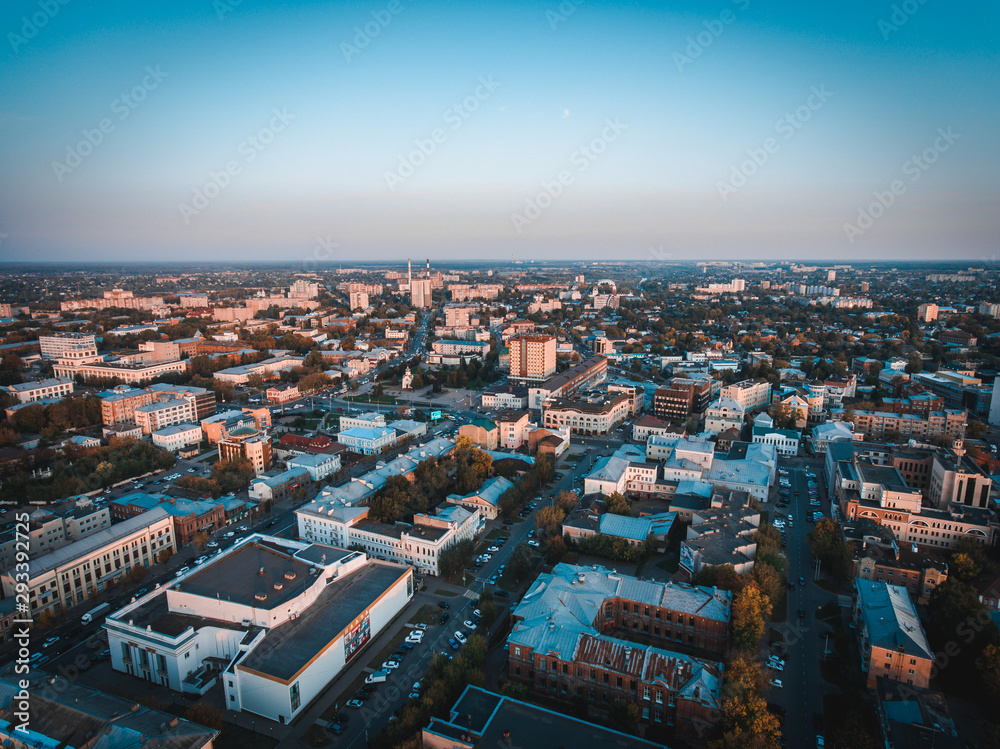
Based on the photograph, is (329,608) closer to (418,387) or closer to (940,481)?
(940,481)

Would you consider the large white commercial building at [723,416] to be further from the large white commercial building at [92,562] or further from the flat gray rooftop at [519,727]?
the large white commercial building at [92,562]

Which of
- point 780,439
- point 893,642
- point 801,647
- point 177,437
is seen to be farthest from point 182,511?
point 780,439

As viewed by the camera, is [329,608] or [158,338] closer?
[329,608]

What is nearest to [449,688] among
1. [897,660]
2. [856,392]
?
[897,660]

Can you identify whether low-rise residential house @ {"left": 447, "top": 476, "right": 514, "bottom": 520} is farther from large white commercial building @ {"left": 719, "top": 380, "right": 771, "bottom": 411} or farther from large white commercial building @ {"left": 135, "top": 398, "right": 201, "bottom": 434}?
large white commercial building @ {"left": 719, "top": 380, "right": 771, "bottom": 411}

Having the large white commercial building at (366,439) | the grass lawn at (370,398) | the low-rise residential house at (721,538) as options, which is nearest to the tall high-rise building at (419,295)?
the grass lawn at (370,398)
